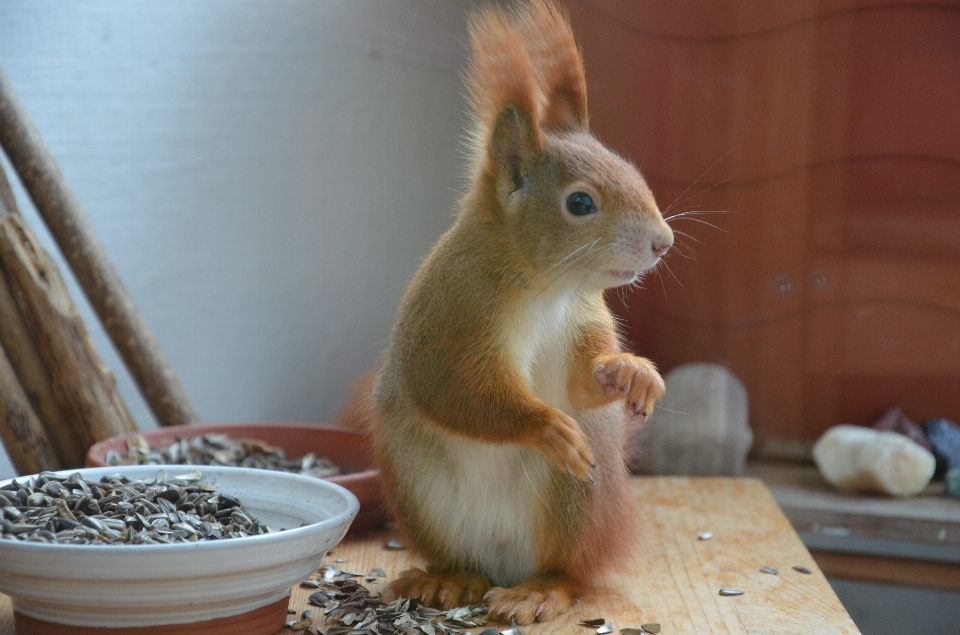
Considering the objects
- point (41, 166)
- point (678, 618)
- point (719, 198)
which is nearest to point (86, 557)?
point (678, 618)

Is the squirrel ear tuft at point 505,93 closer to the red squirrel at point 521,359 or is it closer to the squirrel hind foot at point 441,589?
the red squirrel at point 521,359

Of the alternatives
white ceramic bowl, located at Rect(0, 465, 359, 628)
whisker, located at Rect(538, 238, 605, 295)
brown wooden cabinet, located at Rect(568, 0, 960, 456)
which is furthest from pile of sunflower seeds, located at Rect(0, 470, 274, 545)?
brown wooden cabinet, located at Rect(568, 0, 960, 456)

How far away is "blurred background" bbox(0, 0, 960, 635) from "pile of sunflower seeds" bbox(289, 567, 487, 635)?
28.8 inches

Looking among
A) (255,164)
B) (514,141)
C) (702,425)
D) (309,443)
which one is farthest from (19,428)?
(702,425)

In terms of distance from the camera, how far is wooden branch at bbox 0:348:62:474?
1.34m

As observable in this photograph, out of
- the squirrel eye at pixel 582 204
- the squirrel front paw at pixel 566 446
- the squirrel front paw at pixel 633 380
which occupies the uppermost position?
the squirrel eye at pixel 582 204

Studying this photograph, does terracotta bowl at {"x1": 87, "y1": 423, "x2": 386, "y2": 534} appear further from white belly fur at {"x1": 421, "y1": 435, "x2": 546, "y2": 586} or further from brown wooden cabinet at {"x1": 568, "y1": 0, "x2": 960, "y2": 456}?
brown wooden cabinet at {"x1": 568, "y1": 0, "x2": 960, "y2": 456}

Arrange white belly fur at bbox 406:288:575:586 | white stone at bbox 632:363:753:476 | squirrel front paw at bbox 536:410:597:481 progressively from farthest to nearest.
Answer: white stone at bbox 632:363:753:476, white belly fur at bbox 406:288:575:586, squirrel front paw at bbox 536:410:597:481

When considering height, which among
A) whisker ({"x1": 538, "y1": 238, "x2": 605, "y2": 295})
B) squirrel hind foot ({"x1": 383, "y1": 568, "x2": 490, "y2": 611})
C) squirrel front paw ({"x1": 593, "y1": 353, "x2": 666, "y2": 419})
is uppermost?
whisker ({"x1": 538, "y1": 238, "x2": 605, "y2": 295})

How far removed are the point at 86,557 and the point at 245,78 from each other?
1119 millimetres

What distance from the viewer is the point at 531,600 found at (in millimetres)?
1018

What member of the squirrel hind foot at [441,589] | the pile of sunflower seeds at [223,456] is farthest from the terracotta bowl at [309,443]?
the squirrel hind foot at [441,589]

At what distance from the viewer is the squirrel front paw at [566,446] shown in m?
0.91

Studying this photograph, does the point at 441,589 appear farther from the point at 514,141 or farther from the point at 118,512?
the point at 514,141
